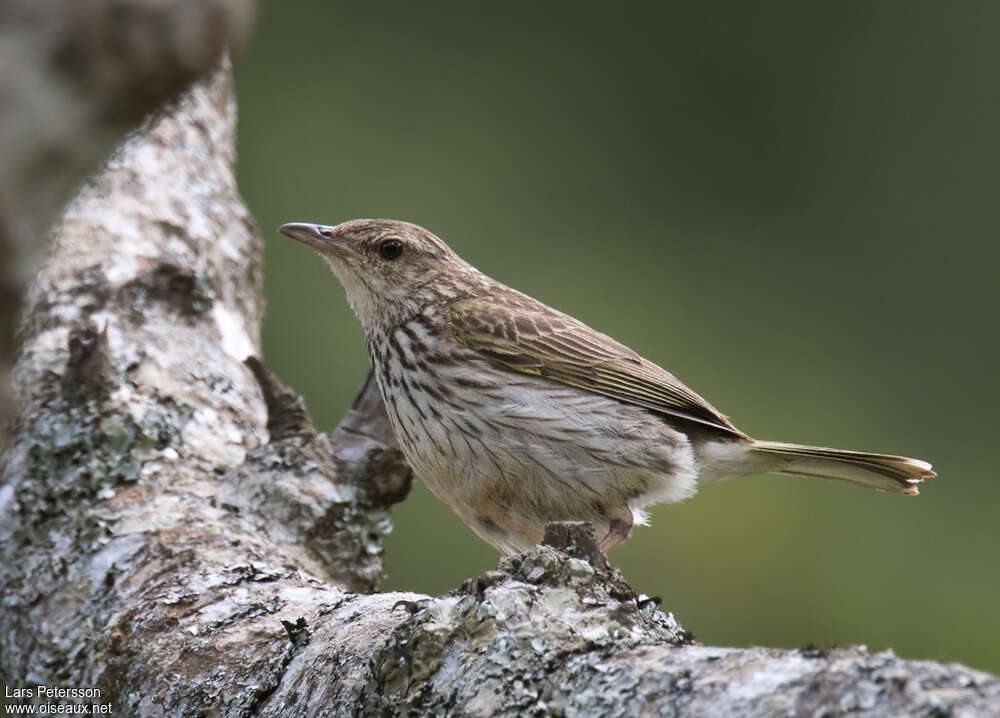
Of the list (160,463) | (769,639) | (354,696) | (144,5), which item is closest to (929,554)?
(769,639)

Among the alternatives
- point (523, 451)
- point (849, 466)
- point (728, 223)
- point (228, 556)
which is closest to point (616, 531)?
point (523, 451)

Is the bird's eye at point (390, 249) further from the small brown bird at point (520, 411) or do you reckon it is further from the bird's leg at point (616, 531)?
the bird's leg at point (616, 531)

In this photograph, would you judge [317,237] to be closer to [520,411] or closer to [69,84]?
[520,411]

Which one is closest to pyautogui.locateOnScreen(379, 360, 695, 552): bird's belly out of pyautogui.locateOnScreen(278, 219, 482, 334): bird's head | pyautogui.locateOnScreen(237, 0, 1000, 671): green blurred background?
pyautogui.locateOnScreen(278, 219, 482, 334): bird's head

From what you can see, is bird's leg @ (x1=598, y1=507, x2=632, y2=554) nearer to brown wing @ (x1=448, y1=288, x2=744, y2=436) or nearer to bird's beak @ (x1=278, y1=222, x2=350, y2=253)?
brown wing @ (x1=448, y1=288, x2=744, y2=436)

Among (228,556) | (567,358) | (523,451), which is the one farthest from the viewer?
(567,358)

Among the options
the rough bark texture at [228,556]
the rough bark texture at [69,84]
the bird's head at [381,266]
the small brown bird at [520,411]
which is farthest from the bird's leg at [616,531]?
the rough bark texture at [69,84]

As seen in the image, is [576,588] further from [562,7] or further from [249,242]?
[562,7]
